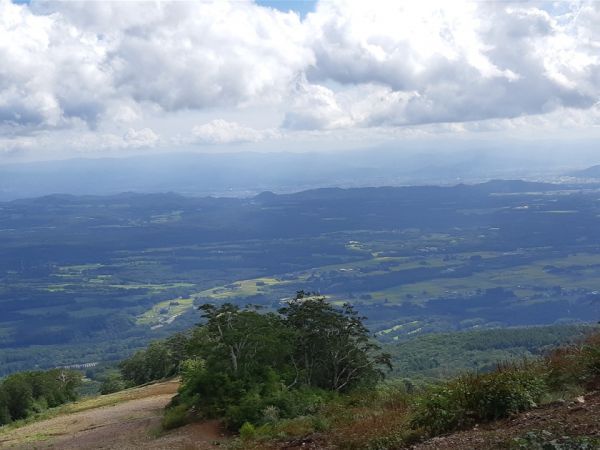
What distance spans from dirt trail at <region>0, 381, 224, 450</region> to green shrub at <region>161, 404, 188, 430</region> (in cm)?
37

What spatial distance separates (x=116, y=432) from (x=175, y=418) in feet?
6.84

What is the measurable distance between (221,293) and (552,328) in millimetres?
118531


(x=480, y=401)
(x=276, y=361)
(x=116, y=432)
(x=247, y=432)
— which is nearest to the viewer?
(x=480, y=401)

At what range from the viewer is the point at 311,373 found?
23609mm

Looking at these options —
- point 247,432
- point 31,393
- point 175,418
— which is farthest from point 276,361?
point 31,393

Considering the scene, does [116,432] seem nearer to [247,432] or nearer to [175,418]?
[175,418]

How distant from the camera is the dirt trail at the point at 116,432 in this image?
17.3 meters

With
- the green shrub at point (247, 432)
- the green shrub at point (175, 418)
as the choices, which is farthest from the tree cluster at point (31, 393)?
the green shrub at point (247, 432)

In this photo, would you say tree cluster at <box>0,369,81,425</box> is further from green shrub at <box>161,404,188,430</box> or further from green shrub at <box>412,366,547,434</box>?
green shrub at <box>412,366,547,434</box>

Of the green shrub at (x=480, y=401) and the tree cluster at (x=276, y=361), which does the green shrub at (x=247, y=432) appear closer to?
the tree cluster at (x=276, y=361)

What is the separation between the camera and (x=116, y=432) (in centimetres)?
1966

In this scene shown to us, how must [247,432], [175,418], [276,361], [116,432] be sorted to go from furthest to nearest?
[276,361] < [116,432] < [175,418] < [247,432]

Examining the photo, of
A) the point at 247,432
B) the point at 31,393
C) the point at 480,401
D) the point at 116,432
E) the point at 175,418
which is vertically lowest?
the point at 31,393

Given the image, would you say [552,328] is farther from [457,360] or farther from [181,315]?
[181,315]
